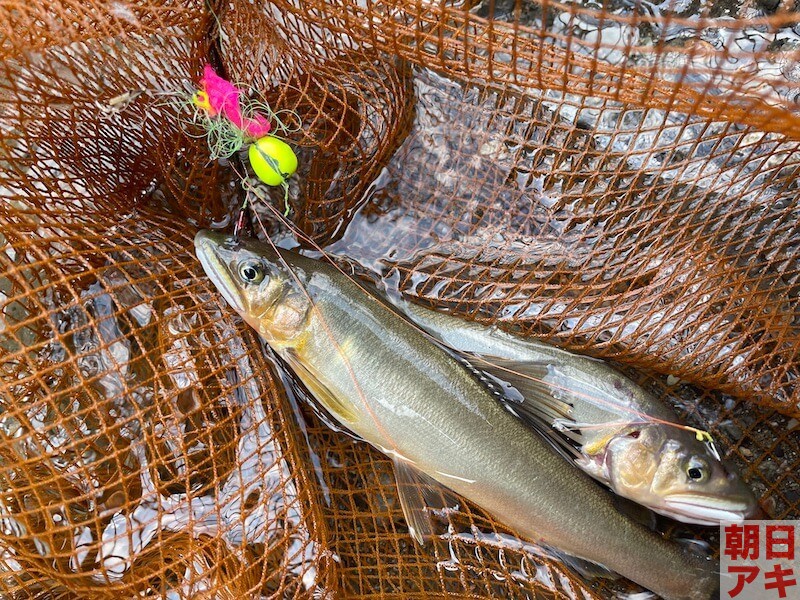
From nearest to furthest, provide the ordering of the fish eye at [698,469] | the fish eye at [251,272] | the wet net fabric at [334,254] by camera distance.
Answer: the wet net fabric at [334,254], the fish eye at [251,272], the fish eye at [698,469]

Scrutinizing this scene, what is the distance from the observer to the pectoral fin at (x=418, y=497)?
2771 millimetres

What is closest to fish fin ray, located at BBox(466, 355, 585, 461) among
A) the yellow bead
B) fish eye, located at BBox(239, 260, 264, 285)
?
fish eye, located at BBox(239, 260, 264, 285)

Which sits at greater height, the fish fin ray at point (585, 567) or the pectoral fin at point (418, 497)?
the pectoral fin at point (418, 497)

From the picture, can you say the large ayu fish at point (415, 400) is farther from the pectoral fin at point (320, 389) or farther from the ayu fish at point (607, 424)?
the ayu fish at point (607, 424)

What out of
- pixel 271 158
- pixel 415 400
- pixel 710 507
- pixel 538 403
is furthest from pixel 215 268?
pixel 710 507

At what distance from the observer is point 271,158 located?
96.6 inches

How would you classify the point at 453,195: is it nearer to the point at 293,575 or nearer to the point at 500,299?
the point at 500,299

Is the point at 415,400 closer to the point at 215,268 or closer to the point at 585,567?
the point at 215,268

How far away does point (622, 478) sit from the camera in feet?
9.04

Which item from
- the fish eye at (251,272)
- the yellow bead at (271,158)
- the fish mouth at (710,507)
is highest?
the yellow bead at (271,158)

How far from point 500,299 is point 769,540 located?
175cm

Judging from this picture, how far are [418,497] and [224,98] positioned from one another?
6.52ft

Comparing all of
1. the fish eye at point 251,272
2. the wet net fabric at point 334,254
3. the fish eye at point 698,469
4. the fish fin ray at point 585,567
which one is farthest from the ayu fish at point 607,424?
the fish eye at point 251,272

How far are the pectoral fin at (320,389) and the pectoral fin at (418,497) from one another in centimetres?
34
